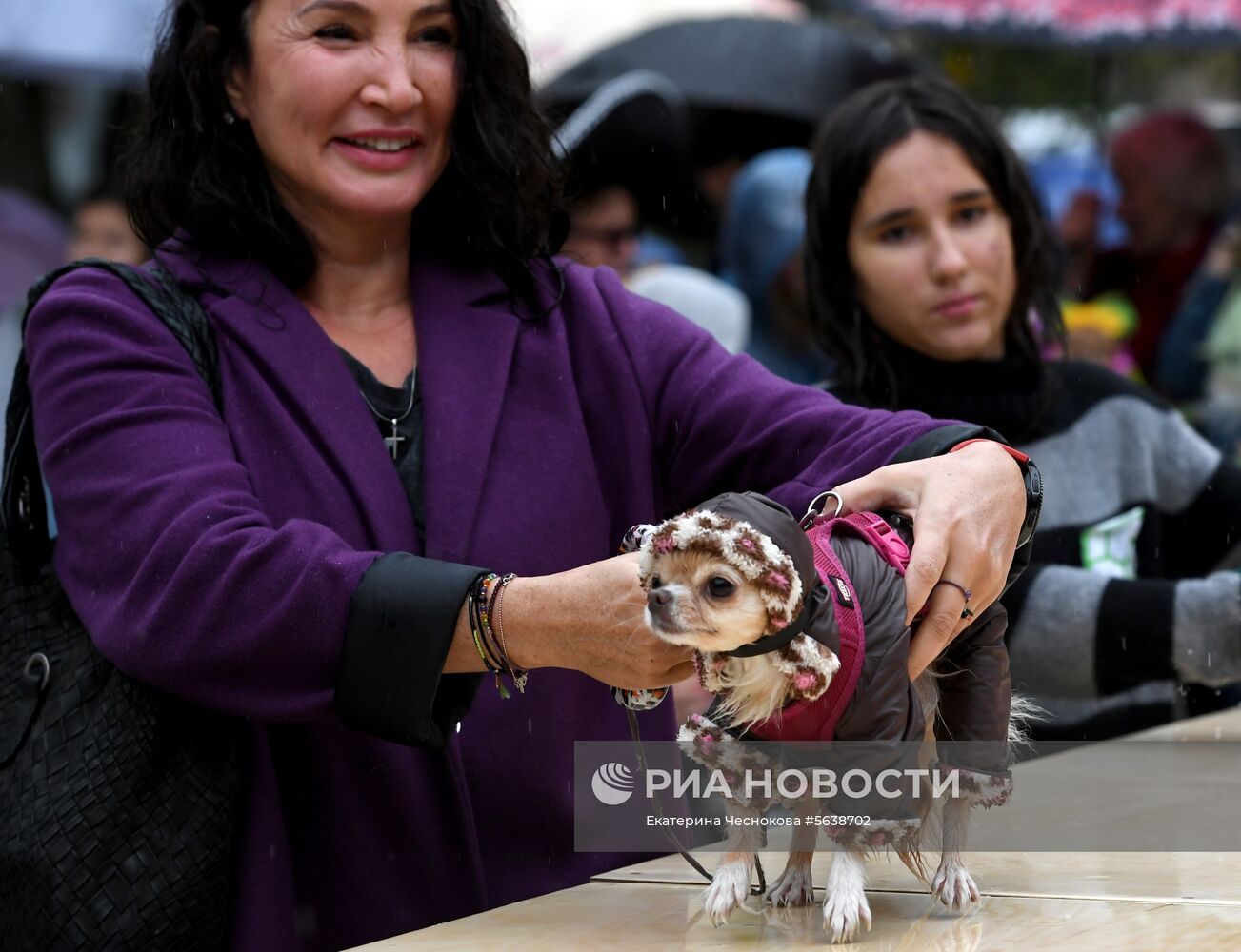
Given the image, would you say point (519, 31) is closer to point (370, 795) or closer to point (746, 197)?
point (370, 795)

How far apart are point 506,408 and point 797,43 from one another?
576 cm

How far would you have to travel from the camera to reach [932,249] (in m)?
2.77

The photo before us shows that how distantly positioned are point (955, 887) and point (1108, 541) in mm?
1287

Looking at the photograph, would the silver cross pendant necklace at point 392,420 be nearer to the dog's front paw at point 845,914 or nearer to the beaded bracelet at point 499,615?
the beaded bracelet at point 499,615

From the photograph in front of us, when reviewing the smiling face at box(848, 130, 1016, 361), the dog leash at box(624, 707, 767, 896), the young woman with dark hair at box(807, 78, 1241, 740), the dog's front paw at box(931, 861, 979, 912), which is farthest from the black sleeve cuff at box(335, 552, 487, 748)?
the smiling face at box(848, 130, 1016, 361)

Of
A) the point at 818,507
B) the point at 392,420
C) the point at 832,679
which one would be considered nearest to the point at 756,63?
the point at 392,420

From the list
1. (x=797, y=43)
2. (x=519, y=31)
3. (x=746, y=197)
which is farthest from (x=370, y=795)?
(x=797, y=43)

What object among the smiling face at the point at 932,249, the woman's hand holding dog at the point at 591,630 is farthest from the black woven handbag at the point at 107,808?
the smiling face at the point at 932,249

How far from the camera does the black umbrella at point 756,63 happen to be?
723cm

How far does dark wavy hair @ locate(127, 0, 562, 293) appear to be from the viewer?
7.10ft

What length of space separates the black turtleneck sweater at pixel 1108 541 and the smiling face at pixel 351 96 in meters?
0.93

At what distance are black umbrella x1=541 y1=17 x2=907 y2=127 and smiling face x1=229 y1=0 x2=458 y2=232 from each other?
5.06 m

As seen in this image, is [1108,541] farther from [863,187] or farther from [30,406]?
[30,406]

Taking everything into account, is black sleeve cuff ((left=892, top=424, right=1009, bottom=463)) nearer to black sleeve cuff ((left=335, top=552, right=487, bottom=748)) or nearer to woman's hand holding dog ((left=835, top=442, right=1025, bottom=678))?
woman's hand holding dog ((left=835, top=442, right=1025, bottom=678))
